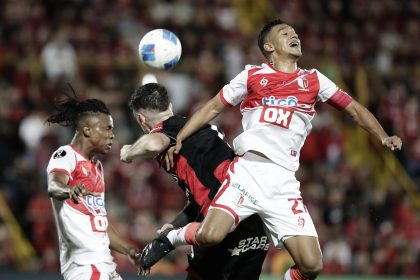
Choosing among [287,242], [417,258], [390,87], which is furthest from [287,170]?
[390,87]

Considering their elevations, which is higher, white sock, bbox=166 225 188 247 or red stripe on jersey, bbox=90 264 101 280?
white sock, bbox=166 225 188 247

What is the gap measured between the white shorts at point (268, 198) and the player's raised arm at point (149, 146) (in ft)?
1.69

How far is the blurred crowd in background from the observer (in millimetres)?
11625

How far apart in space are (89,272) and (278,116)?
1706 millimetres

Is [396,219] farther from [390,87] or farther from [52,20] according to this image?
[52,20]

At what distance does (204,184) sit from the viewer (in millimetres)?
6465

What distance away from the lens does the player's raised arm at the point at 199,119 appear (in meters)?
6.43

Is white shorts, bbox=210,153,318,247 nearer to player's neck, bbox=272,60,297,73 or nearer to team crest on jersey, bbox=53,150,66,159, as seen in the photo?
player's neck, bbox=272,60,297,73

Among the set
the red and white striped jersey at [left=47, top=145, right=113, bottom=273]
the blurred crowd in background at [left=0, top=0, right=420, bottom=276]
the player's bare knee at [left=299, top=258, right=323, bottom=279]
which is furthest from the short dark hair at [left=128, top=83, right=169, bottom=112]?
the blurred crowd in background at [left=0, top=0, right=420, bottom=276]

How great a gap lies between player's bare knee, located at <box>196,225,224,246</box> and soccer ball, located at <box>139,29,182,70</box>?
5.53 ft

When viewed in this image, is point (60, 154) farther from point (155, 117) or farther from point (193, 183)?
point (193, 183)

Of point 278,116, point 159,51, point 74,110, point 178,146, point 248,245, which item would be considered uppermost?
point 159,51

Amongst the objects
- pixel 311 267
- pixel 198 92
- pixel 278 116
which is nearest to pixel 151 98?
pixel 278 116

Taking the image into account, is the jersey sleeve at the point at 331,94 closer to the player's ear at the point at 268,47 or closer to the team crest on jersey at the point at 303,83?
the team crest on jersey at the point at 303,83
